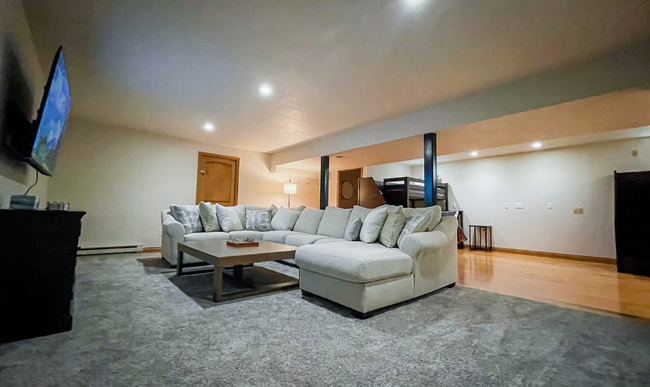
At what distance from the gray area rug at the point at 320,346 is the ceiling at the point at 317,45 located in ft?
7.22

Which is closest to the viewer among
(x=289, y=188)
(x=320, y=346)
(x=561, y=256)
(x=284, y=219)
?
(x=320, y=346)

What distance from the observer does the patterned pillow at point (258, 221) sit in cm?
484

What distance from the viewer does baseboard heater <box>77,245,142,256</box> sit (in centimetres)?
461

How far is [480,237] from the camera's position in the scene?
6672 millimetres

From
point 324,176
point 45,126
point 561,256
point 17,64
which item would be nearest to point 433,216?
point 324,176

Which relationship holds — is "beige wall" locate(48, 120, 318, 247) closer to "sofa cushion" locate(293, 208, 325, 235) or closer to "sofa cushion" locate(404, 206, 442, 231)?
"sofa cushion" locate(293, 208, 325, 235)

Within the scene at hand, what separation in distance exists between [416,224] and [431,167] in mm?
1367

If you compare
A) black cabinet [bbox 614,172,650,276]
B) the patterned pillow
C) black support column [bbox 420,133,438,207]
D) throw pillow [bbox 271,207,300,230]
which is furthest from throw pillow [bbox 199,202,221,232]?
black cabinet [bbox 614,172,650,276]

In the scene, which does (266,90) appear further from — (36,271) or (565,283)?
(565,283)

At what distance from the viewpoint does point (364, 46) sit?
244cm

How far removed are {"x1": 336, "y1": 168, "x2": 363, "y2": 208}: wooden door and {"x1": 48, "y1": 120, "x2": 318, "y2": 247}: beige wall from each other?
126 inches

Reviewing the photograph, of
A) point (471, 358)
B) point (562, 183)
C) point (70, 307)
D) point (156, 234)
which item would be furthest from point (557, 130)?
point (156, 234)

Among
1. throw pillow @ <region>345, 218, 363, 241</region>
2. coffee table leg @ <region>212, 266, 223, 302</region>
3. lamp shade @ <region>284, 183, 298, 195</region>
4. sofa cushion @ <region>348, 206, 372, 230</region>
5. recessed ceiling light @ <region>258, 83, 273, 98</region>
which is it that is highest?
recessed ceiling light @ <region>258, 83, 273, 98</region>

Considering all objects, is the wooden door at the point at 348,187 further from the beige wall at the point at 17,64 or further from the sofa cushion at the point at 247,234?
the beige wall at the point at 17,64
